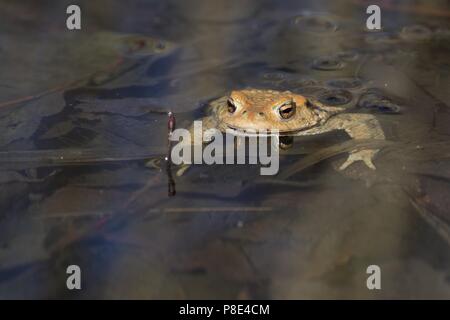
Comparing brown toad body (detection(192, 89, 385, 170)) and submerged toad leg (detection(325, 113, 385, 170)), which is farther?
brown toad body (detection(192, 89, 385, 170))

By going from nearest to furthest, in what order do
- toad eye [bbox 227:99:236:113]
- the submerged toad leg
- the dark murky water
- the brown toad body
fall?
the dark murky water → the submerged toad leg → the brown toad body → toad eye [bbox 227:99:236:113]

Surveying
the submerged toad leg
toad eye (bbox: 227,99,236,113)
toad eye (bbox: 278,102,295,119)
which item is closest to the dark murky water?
the submerged toad leg

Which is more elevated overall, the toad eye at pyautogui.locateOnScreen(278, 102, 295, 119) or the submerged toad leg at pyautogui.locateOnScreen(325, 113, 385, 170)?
the toad eye at pyautogui.locateOnScreen(278, 102, 295, 119)

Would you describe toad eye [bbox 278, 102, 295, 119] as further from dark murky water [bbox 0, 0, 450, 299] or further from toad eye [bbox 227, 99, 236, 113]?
toad eye [bbox 227, 99, 236, 113]

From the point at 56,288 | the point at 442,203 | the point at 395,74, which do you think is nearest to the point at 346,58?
the point at 395,74

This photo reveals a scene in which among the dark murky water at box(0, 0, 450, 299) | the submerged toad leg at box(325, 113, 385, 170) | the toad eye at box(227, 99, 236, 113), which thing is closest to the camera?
the dark murky water at box(0, 0, 450, 299)

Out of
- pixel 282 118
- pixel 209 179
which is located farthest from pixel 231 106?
pixel 209 179
